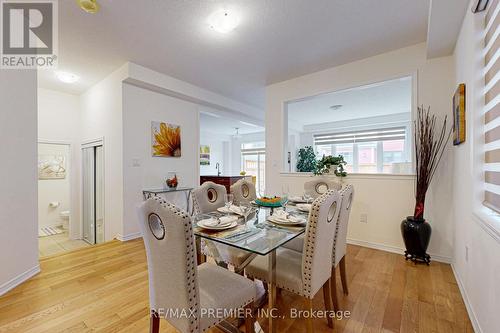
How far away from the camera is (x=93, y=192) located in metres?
4.20

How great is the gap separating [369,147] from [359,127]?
0.69 m

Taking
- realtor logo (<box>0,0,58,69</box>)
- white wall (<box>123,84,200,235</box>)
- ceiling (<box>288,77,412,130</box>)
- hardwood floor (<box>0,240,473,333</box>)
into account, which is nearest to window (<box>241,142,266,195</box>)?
ceiling (<box>288,77,412,130</box>)

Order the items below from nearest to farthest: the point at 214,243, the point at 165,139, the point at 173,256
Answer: the point at 173,256 → the point at 214,243 → the point at 165,139

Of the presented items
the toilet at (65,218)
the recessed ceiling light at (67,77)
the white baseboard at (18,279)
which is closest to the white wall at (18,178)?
the white baseboard at (18,279)

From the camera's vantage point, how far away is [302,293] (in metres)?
1.32

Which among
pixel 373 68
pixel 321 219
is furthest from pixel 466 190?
pixel 373 68

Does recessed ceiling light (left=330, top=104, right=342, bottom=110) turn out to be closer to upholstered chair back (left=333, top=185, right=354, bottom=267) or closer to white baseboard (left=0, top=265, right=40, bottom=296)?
upholstered chair back (left=333, top=185, right=354, bottom=267)

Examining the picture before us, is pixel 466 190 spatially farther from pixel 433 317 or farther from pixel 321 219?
pixel 321 219

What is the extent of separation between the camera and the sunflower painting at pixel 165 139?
3.80 m

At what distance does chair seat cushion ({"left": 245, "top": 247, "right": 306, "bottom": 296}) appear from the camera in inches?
53.2

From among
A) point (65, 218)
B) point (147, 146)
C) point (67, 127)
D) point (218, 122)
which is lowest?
point (65, 218)

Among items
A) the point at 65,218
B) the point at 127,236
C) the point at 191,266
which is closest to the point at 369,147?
the point at 127,236

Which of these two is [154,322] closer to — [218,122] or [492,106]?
[492,106]

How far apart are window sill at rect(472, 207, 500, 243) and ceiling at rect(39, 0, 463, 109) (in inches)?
67.4
